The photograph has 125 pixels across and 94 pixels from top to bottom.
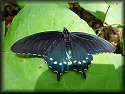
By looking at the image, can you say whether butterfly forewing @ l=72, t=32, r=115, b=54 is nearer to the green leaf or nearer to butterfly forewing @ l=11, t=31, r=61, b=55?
butterfly forewing @ l=11, t=31, r=61, b=55

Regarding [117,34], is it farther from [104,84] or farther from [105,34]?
[104,84]

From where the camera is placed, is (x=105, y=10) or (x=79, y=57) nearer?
(x=79, y=57)

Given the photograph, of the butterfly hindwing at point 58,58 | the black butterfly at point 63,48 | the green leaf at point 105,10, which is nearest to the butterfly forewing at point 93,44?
the black butterfly at point 63,48

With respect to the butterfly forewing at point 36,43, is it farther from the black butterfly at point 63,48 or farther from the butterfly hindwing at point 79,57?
the butterfly hindwing at point 79,57

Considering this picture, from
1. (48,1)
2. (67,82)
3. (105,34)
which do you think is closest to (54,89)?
(67,82)

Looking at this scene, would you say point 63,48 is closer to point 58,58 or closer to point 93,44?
point 58,58

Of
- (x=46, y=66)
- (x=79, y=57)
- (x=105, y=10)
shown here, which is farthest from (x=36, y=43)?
(x=105, y=10)
